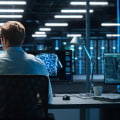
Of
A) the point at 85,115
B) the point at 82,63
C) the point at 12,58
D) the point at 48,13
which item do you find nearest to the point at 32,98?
the point at 12,58

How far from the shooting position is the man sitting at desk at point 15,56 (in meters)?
1.66

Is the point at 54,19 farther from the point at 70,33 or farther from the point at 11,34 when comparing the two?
the point at 11,34

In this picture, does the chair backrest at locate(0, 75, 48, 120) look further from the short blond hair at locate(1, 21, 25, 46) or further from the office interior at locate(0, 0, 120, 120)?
the office interior at locate(0, 0, 120, 120)

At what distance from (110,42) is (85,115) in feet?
41.3

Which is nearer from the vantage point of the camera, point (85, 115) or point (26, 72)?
point (26, 72)

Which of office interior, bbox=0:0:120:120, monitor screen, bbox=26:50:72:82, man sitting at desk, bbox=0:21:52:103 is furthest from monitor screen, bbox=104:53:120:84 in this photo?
man sitting at desk, bbox=0:21:52:103

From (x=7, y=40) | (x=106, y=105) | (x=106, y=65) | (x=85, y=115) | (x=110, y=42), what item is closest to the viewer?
(x=7, y=40)

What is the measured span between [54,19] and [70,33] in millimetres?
3562

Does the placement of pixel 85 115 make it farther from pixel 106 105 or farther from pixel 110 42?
pixel 110 42

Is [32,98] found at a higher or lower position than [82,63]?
higher

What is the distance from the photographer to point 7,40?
1.78 metres

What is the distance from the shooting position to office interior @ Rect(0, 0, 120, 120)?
2.77 m

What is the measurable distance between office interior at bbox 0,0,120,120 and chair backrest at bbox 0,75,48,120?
118 centimetres

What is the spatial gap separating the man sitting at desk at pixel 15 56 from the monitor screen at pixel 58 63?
0.92 meters
